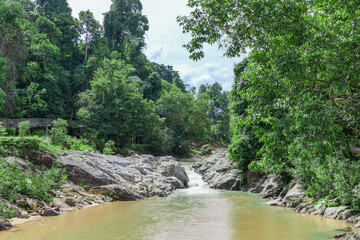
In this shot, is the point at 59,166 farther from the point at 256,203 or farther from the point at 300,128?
the point at 300,128

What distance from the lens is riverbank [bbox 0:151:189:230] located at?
35.1 feet

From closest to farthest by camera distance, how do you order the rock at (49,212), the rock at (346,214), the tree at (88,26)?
1. the rock at (49,212)
2. the rock at (346,214)
3. the tree at (88,26)

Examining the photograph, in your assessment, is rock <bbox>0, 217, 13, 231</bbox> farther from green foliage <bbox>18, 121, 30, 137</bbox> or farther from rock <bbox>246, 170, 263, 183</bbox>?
rock <bbox>246, 170, 263, 183</bbox>

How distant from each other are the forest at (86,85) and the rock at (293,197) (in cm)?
1460

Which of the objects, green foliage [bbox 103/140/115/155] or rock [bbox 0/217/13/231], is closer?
rock [bbox 0/217/13/231]

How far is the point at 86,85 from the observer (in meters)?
43.5

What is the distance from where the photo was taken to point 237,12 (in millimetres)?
8289

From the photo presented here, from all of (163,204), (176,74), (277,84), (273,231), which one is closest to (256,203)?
(163,204)

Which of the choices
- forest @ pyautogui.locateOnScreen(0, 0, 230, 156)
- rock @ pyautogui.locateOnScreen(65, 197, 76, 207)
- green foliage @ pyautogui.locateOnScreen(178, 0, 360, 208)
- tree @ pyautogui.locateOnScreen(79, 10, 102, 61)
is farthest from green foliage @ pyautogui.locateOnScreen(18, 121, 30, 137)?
tree @ pyautogui.locateOnScreen(79, 10, 102, 61)

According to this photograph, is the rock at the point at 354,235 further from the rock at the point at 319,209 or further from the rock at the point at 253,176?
the rock at the point at 253,176

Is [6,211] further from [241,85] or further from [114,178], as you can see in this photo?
[241,85]

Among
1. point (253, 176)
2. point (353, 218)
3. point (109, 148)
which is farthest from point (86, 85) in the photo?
point (353, 218)

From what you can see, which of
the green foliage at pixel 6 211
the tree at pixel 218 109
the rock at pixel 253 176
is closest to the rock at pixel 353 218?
the rock at pixel 253 176

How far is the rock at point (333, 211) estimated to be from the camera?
11.4 m
